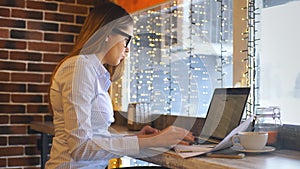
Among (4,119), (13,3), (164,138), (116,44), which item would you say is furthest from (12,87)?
(164,138)

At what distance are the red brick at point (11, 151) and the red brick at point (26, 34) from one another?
80 cm

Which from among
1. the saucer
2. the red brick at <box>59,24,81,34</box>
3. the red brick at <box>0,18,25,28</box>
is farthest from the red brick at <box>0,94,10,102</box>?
the saucer

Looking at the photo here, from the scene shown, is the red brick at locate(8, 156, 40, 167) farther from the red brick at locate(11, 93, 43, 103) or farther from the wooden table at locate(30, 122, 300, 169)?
the wooden table at locate(30, 122, 300, 169)

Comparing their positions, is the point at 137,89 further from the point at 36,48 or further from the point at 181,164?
the point at 181,164

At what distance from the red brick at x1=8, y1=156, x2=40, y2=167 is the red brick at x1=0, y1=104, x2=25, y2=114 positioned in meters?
0.35

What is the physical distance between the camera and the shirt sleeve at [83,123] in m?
1.53

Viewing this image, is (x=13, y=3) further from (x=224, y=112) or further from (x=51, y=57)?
(x=224, y=112)

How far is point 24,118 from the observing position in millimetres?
3143

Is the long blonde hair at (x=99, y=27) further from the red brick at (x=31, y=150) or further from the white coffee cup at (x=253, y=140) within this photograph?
the red brick at (x=31, y=150)

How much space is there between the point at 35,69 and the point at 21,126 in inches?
16.9

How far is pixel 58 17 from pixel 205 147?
1.99m

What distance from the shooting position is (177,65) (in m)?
2.61

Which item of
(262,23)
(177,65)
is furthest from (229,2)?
(177,65)

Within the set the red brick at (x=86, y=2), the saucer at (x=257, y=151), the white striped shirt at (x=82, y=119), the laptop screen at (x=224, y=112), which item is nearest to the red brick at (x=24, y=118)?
the red brick at (x=86, y=2)
